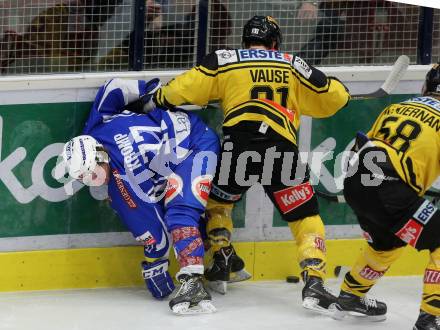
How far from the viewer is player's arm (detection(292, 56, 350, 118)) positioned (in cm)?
650

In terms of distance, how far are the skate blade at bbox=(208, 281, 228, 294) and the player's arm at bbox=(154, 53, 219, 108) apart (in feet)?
3.26

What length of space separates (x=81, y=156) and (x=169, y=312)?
2.99ft

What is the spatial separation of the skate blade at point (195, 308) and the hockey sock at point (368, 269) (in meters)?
0.69

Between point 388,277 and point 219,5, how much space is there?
72.0 inches

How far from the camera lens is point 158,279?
6.52 metres

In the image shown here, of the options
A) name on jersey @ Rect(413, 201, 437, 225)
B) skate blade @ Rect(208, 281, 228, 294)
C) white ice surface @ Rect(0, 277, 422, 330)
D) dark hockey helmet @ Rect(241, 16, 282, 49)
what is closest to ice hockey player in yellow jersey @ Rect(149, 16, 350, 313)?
dark hockey helmet @ Rect(241, 16, 282, 49)

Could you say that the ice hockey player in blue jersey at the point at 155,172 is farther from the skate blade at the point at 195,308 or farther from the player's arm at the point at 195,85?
the player's arm at the point at 195,85

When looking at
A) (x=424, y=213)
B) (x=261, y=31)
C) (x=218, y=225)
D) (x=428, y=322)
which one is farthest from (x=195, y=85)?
(x=428, y=322)

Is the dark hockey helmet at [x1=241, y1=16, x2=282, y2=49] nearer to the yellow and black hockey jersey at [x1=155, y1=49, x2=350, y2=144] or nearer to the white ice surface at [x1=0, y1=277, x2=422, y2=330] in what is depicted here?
the yellow and black hockey jersey at [x1=155, y1=49, x2=350, y2=144]

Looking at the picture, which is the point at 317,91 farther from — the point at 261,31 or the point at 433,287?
the point at 433,287

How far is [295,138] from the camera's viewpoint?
6590mm

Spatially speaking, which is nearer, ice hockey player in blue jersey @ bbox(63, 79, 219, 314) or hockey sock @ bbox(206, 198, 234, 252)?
ice hockey player in blue jersey @ bbox(63, 79, 219, 314)

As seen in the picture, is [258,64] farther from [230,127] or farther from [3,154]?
[3,154]

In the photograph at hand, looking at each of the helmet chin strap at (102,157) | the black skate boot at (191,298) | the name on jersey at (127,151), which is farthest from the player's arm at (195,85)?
the black skate boot at (191,298)
